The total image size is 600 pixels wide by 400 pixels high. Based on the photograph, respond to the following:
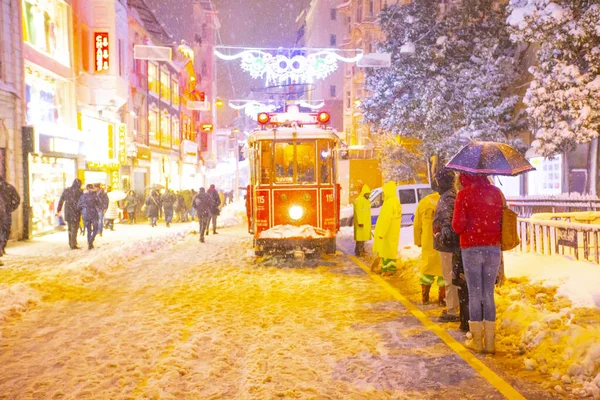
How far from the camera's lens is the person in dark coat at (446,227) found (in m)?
7.18

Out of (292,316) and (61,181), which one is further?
(61,181)

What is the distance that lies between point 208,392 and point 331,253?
10222 millimetres

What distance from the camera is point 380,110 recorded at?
32.0 meters

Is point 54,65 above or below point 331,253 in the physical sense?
above

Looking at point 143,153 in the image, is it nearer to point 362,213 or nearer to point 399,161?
point 399,161

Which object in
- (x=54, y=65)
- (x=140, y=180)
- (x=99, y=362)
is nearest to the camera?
(x=99, y=362)

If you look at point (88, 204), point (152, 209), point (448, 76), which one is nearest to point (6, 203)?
point (88, 204)

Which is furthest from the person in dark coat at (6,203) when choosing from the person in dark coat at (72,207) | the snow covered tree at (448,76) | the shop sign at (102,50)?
the snow covered tree at (448,76)

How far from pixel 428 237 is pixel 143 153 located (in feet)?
95.9

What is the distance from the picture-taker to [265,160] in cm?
1388

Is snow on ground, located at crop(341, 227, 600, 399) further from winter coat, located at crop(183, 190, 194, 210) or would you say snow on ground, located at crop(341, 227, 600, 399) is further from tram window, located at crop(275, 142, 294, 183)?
winter coat, located at crop(183, 190, 194, 210)

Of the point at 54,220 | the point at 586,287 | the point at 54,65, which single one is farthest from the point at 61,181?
the point at 586,287

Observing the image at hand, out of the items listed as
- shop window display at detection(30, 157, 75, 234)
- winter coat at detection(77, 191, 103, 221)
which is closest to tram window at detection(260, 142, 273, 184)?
winter coat at detection(77, 191, 103, 221)

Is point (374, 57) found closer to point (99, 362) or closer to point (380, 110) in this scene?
point (380, 110)
